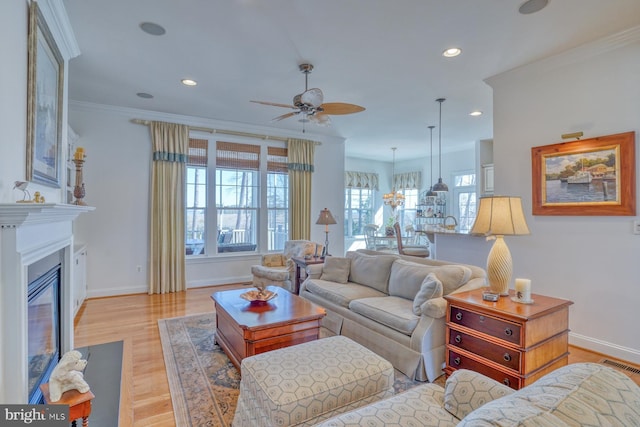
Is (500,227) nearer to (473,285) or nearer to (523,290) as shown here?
(523,290)

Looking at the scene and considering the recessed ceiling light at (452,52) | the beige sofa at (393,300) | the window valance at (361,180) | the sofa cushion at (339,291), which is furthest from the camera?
the window valance at (361,180)

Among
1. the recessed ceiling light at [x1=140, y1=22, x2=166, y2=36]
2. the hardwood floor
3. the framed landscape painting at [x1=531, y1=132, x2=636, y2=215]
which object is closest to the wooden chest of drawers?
the hardwood floor

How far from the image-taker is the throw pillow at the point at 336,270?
3943mm

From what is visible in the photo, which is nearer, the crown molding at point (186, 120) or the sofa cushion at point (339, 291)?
the sofa cushion at point (339, 291)

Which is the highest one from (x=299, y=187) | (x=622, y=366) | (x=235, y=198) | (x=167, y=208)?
(x=299, y=187)

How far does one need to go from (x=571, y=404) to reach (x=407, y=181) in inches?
353

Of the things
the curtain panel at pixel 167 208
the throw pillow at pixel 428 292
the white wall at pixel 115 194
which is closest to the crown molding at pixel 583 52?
the throw pillow at pixel 428 292

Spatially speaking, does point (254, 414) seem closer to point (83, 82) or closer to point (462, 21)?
point (462, 21)

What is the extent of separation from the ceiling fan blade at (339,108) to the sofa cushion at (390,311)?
1.90 metres

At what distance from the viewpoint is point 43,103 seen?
2283 millimetres

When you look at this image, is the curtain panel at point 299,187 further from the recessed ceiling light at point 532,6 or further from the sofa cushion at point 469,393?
the sofa cushion at point 469,393

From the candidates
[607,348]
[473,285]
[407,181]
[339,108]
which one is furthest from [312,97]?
[407,181]

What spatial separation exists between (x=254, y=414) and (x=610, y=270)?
3.35 metres

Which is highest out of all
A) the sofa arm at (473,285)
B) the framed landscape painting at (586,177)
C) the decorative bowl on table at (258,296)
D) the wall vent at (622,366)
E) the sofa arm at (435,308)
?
the framed landscape painting at (586,177)
